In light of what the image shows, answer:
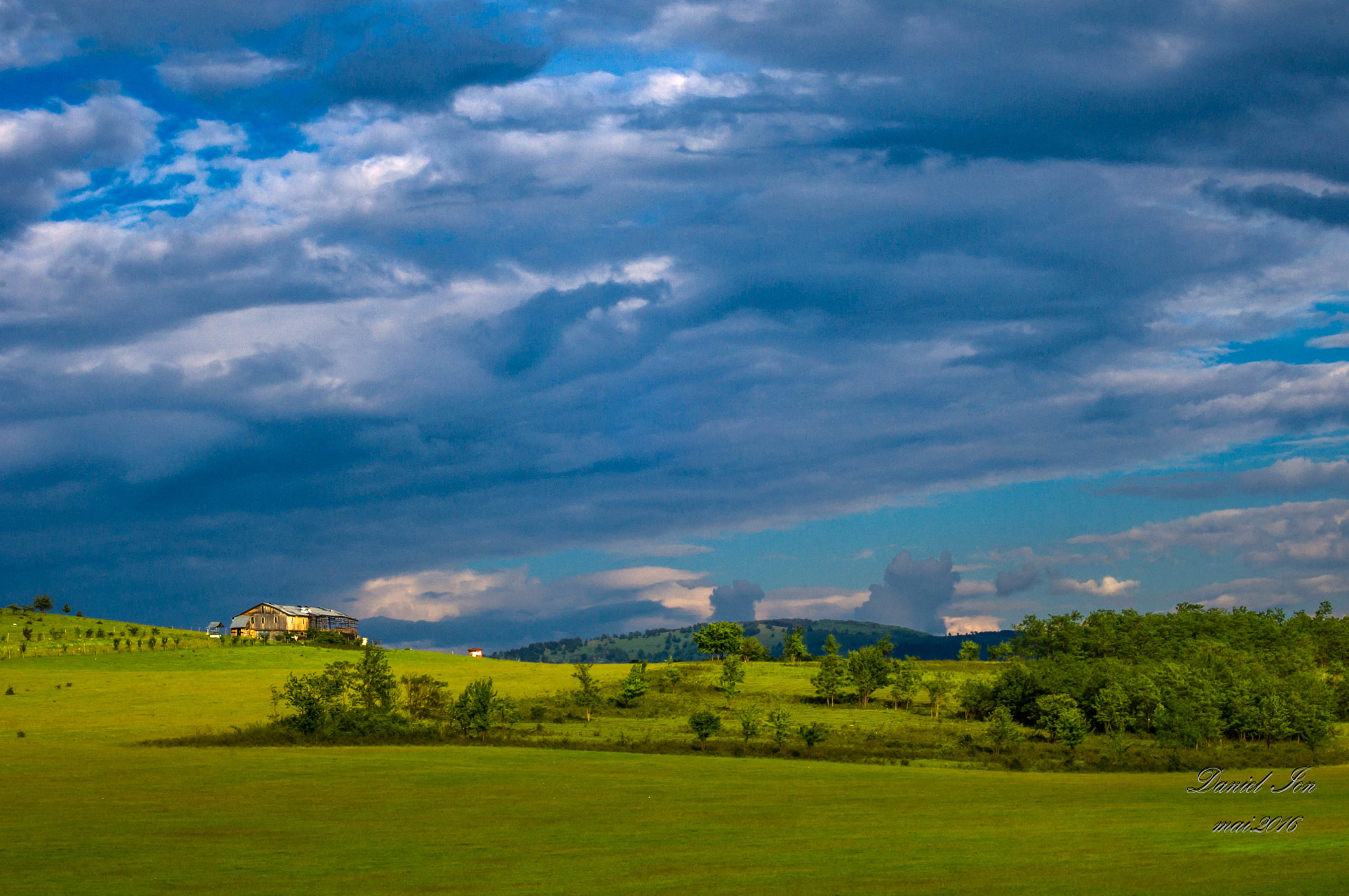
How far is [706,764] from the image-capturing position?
7906 cm

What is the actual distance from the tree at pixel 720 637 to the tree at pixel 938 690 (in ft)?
159

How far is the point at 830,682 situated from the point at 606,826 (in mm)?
99552

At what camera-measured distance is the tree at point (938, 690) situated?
12949 centimetres

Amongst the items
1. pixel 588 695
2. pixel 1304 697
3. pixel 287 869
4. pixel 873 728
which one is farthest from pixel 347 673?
pixel 1304 697

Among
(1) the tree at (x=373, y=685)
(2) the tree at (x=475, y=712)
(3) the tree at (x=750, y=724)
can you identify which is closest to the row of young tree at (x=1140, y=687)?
(3) the tree at (x=750, y=724)

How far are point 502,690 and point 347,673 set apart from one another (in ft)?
137

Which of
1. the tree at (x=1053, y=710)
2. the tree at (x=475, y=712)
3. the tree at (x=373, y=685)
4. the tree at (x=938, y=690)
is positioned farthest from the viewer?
the tree at (x=938, y=690)

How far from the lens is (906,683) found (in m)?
137

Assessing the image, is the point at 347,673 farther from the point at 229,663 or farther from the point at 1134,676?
the point at 1134,676

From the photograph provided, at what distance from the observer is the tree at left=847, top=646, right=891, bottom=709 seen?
140 metres

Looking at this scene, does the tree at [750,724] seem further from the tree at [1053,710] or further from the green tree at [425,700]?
the tree at [1053,710]

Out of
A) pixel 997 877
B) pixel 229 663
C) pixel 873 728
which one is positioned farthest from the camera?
pixel 229 663

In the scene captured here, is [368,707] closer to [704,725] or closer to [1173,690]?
[704,725]

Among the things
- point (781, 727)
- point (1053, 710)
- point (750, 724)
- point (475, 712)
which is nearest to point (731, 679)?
point (750, 724)
